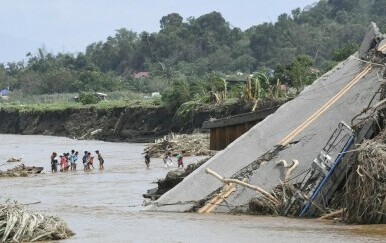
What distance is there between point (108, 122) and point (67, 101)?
81.9 ft

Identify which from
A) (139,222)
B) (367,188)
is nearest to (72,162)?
(139,222)

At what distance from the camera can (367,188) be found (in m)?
17.9

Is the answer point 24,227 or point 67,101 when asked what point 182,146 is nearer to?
point 24,227

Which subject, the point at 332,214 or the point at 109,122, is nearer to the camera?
the point at 332,214

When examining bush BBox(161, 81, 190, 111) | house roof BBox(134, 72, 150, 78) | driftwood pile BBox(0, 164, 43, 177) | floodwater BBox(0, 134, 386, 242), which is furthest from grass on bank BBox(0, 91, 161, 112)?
floodwater BBox(0, 134, 386, 242)

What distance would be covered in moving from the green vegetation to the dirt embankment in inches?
115

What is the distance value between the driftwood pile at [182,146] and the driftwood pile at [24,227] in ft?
100

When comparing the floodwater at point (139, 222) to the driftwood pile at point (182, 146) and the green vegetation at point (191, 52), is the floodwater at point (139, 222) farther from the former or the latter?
the green vegetation at point (191, 52)

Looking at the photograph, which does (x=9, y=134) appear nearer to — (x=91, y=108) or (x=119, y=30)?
(x=91, y=108)

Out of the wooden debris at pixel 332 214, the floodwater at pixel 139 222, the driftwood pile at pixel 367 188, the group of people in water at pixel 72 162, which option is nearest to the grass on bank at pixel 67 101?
the group of people in water at pixel 72 162

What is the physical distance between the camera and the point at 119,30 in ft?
554

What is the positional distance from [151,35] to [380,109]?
5012 inches

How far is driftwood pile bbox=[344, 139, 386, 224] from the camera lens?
58.4ft

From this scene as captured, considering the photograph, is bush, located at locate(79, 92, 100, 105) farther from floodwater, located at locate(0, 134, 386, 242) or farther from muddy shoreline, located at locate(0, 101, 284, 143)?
floodwater, located at locate(0, 134, 386, 242)
